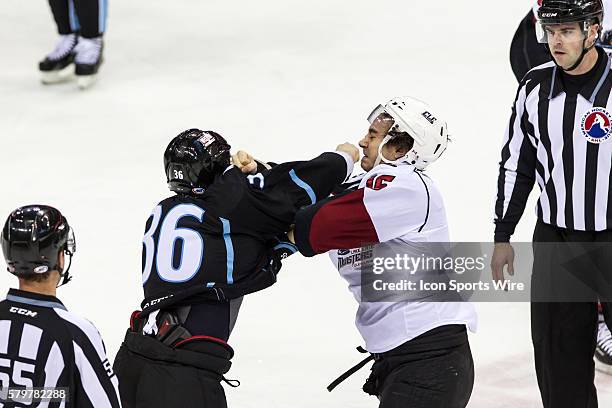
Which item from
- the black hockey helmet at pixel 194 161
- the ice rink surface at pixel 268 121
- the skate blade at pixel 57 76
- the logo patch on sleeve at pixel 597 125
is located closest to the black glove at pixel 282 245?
the black hockey helmet at pixel 194 161

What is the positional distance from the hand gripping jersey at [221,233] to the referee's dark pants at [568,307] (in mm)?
883

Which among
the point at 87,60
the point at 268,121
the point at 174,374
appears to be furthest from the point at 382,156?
the point at 87,60

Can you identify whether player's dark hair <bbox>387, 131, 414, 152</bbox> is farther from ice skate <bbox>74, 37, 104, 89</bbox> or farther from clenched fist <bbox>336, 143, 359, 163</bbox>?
ice skate <bbox>74, 37, 104, 89</bbox>

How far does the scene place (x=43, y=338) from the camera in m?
2.62

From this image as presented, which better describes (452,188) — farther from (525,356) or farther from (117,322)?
(117,322)

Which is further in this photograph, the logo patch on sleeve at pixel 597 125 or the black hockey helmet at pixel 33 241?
the logo patch on sleeve at pixel 597 125

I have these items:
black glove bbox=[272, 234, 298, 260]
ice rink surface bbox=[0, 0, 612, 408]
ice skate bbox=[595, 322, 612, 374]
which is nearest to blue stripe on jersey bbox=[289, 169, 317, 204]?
black glove bbox=[272, 234, 298, 260]

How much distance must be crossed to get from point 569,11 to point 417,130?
1.98ft

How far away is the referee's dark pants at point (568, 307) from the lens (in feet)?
11.9

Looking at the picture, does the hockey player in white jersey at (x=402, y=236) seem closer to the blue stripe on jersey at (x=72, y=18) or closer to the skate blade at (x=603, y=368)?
the skate blade at (x=603, y=368)

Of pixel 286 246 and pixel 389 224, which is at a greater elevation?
pixel 389 224

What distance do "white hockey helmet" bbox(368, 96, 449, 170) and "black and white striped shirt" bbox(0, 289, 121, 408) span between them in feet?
→ 3.37

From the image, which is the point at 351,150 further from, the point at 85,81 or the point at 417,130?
the point at 85,81

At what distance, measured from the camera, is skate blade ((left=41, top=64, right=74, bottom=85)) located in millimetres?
7332
